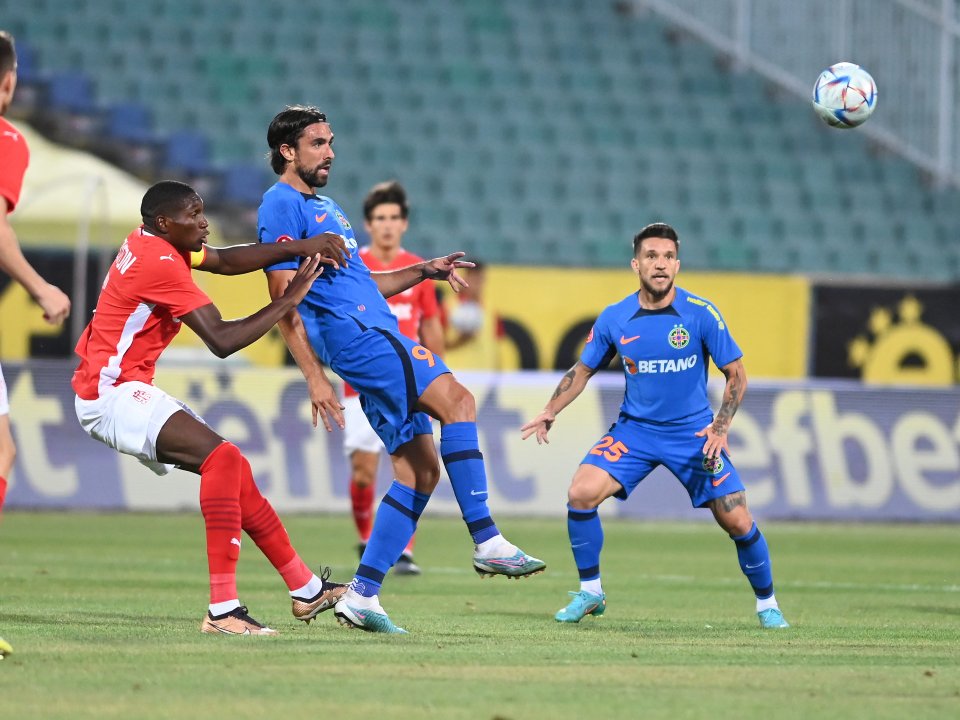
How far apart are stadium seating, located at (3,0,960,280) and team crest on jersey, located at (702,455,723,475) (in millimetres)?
12265

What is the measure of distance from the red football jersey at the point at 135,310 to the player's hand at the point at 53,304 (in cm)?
77

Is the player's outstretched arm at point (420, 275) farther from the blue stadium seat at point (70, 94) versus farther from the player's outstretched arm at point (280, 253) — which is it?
the blue stadium seat at point (70, 94)

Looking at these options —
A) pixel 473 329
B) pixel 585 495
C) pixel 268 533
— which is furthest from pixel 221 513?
pixel 473 329

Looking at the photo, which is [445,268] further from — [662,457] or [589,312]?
[589,312]

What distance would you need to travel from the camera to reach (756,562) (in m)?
8.09

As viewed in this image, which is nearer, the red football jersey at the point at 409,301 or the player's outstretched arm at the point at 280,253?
the player's outstretched arm at the point at 280,253

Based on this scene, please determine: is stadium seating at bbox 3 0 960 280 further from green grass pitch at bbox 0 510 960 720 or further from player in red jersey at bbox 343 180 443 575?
green grass pitch at bbox 0 510 960 720

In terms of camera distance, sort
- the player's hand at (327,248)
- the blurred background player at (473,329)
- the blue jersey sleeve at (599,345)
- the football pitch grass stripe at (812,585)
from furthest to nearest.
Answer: the blurred background player at (473,329)
the football pitch grass stripe at (812,585)
the blue jersey sleeve at (599,345)
the player's hand at (327,248)

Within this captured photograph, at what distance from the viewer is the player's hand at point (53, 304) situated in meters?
6.00

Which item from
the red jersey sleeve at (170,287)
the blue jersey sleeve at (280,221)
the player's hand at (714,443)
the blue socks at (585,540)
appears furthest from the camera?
the blue socks at (585,540)

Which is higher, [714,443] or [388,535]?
[714,443]

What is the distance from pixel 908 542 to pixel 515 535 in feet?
10.9

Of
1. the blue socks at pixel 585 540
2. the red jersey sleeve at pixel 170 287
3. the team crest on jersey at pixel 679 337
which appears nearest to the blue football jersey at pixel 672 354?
the team crest on jersey at pixel 679 337

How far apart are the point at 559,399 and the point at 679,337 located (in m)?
0.68
